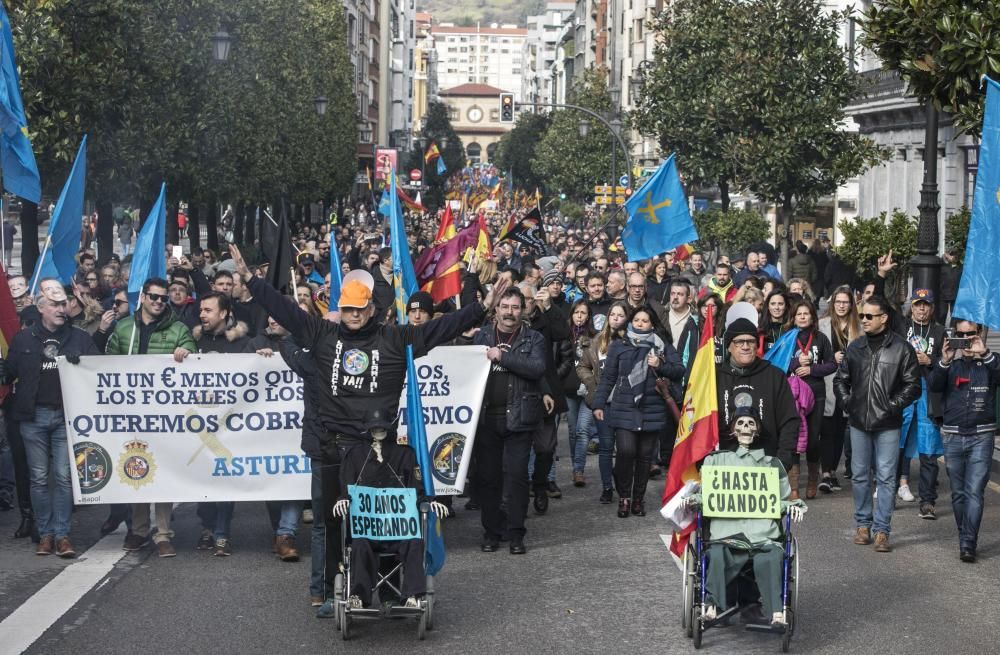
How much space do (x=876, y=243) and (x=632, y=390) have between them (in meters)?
11.6

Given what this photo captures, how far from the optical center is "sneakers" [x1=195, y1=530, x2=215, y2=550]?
10547 mm

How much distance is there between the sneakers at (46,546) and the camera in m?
10.3

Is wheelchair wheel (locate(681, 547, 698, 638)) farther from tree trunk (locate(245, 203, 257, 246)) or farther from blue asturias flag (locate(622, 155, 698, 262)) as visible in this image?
tree trunk (locate(245, 203, 257, 246))

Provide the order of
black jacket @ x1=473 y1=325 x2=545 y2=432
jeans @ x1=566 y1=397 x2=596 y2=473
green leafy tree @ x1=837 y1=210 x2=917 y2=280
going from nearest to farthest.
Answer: black jacket @ x1=473 y1=325 x2=545 y2=432 < jeans @ x1=566 y1=397 x2=596 y2=473 < green leafy tree @ x1=837 y1=210 x2=917 y2=280

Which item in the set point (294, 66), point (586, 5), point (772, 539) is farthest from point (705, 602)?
point (586, 5)

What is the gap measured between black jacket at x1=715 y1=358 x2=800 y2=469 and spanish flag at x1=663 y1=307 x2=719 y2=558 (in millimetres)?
172

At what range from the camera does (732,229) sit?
34.7m

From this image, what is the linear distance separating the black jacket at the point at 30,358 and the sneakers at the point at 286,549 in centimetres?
185

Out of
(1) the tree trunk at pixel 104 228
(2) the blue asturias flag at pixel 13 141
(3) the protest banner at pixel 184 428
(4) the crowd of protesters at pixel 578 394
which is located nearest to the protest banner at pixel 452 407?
(4) the crowd of protesters at pixel 578 394

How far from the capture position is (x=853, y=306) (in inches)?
510

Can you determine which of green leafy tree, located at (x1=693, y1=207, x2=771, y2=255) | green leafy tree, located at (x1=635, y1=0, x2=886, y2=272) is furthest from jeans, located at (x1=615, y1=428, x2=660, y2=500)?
green leafy tree, located at (x1=693, y1=207, x2=771, y2=255)

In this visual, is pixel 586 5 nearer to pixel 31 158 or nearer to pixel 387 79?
pixel 387 79

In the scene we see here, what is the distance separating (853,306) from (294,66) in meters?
32.1

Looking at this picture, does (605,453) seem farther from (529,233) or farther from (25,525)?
(529,233)
